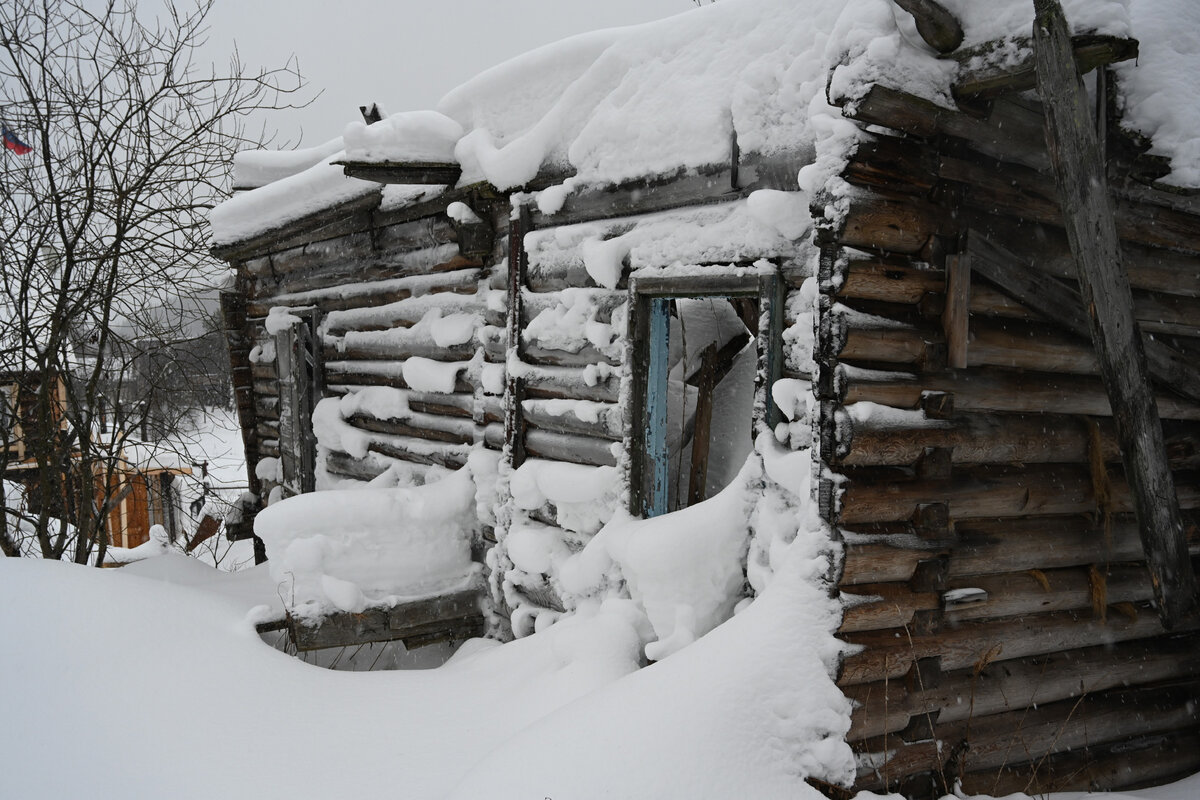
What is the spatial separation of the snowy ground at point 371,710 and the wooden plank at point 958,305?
1.14 metres

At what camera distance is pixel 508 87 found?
5.30 m

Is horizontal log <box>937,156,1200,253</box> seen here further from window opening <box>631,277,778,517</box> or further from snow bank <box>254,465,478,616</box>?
snow bank <box>254,465,478,616</box>

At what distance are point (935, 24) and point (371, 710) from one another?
4.21 m

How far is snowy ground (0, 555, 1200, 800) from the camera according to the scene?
2873mm

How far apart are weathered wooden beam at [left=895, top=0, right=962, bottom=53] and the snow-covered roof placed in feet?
0.17

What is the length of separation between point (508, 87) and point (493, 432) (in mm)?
2386

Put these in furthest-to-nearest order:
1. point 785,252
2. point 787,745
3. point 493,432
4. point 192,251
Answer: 1. point 192,251
2. point 493,432
3. point 785,252
4. point 787,745

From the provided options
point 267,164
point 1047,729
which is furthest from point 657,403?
point 267,164

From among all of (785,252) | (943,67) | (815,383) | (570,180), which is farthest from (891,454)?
(570,180)

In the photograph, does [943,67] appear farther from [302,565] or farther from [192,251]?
[192,251]

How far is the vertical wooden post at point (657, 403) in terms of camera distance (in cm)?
441

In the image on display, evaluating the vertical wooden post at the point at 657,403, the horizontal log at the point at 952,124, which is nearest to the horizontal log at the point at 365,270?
the vertical wooden post at the point at 657,403

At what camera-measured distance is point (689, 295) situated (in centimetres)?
→ 395

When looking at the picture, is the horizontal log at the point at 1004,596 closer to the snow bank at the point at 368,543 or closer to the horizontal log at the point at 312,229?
the snow bank at the point at 368,543
